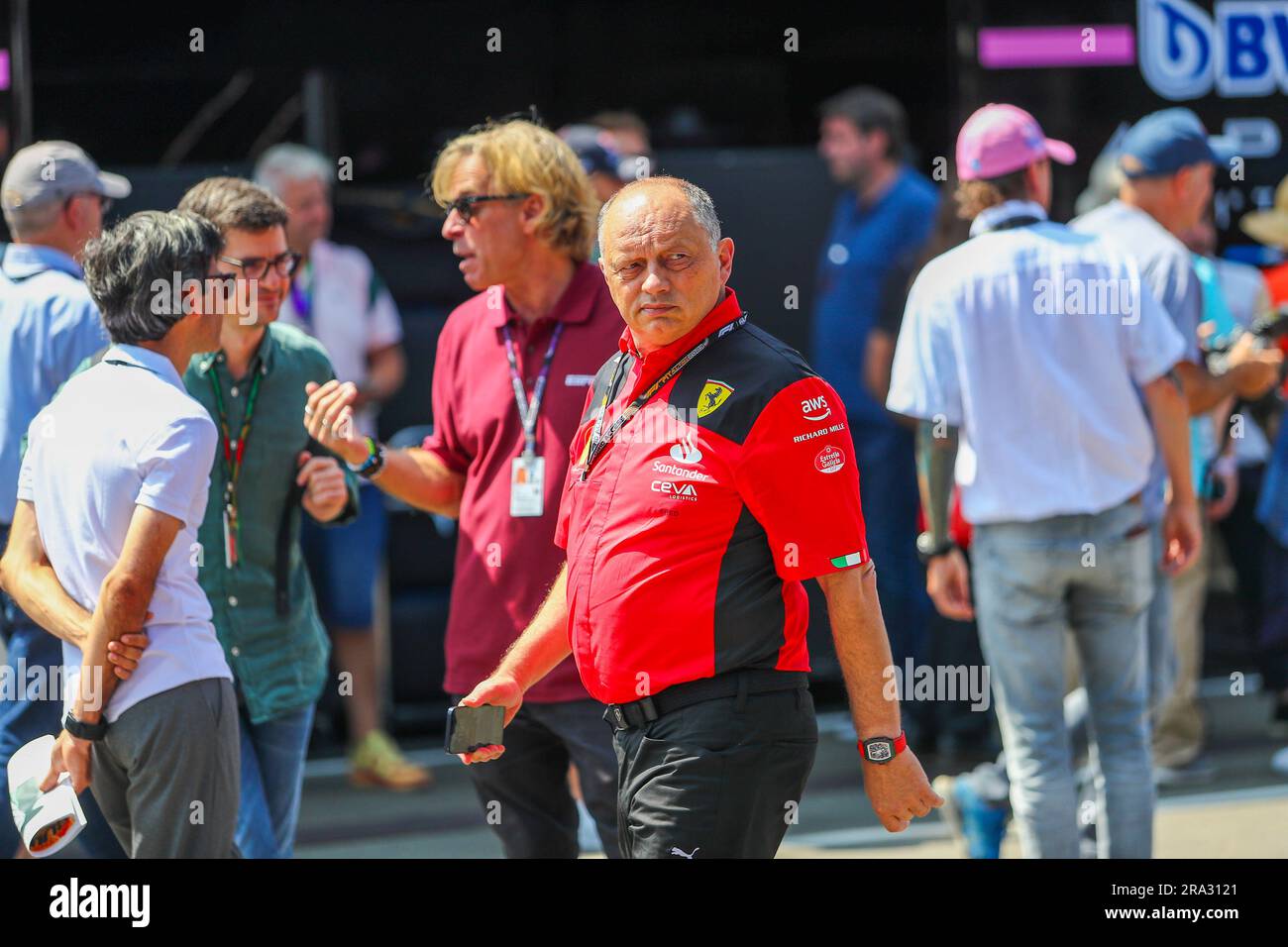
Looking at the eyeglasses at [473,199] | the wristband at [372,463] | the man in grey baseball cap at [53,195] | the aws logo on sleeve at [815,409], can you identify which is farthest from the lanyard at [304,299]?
the aws logo on sleeve at [815,409]

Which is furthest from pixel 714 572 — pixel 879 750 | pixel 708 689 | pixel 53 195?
pixel 53 195

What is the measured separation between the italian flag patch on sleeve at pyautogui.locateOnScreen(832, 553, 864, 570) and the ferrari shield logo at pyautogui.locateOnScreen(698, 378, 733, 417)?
13.1 inches

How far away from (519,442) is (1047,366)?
4.49ft

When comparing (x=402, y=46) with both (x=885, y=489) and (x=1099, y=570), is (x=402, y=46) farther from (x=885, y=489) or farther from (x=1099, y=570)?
(x=1099, y=570)

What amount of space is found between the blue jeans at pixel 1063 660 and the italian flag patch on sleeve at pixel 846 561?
1460mm

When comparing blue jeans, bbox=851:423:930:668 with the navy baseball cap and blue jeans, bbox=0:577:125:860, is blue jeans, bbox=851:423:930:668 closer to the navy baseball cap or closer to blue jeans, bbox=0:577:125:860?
the navy baseball cap

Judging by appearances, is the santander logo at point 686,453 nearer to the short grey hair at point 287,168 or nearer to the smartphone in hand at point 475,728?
the smartphone in hand at point 475,728

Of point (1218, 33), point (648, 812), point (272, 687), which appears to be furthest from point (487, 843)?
point (1218, 33)

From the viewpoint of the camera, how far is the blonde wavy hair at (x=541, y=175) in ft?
12.8

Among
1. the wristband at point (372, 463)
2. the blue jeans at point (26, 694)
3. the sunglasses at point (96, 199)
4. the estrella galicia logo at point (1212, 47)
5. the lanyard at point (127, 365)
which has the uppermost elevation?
the estrella galicia logo at point (1212, 47)

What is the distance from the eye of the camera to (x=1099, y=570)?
4.32 m

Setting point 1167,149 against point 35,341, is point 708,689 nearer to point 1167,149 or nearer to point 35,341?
point 35,341

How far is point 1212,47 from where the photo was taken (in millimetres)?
6211

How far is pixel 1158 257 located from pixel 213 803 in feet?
9.35
